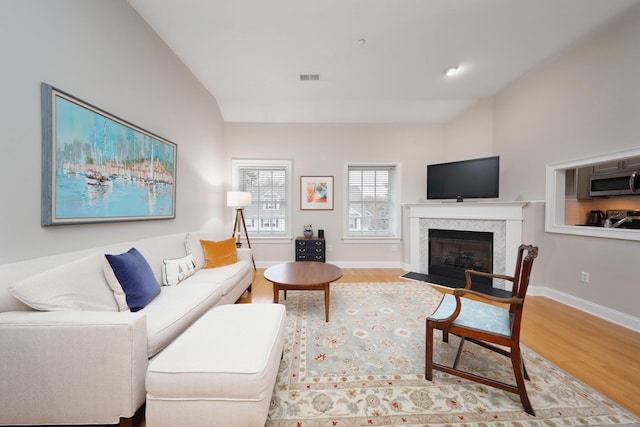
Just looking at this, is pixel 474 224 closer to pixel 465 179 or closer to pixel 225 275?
pixel 465 179

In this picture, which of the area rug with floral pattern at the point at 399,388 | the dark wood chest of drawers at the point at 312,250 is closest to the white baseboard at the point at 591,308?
the area rug with floral pattern at the point at 399,388

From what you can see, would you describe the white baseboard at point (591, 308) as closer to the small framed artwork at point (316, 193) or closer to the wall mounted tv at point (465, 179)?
the wall mounted tv at point (465, 179)

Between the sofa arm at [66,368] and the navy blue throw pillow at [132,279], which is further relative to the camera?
the navy blue throw pillow at [132,279]

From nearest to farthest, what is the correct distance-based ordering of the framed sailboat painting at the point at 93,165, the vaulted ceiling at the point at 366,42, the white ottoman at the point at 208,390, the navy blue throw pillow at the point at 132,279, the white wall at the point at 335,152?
the white ottoman at the point at 208,390 → the framed sailboat painting at the point at 93,165 → the navy blue throw pillow at the point at 132,279 → the vaulted ceiling at the point at 366,42 → the white wall at the point at 335,152

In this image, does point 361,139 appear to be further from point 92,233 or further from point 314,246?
point 92,233

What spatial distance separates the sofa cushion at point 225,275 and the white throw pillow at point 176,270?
86 millimetres

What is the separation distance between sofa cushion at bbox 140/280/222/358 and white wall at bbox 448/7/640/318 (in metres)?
4.11

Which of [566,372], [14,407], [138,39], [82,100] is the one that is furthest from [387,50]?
[14,407]

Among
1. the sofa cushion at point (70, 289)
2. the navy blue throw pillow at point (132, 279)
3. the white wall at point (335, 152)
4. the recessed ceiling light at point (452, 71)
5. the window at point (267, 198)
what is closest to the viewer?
the sofa cushion at point (70, 289)

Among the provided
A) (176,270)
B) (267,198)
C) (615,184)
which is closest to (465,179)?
(615,184)

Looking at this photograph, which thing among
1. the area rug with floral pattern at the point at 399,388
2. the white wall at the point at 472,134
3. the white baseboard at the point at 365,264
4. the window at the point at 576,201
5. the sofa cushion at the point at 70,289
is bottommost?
the area rug with floral pattern at the point at 399,388

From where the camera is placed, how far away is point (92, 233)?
1.77m

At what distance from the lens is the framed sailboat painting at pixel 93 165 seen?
1.47m

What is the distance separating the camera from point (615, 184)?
3.13 metres
